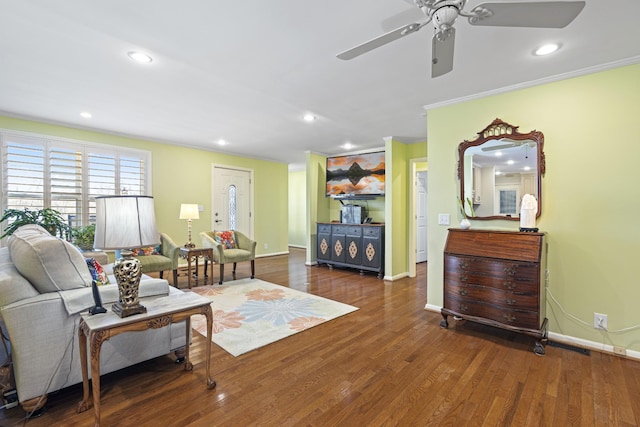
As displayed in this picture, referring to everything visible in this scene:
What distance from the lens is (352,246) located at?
5.67m

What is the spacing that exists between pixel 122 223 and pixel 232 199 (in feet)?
16.9

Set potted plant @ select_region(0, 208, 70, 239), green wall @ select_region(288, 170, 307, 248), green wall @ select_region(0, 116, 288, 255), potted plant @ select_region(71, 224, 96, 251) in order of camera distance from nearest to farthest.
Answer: potted plant @ select_region(0, 208, 70, 239) → potted plant @ select_region(71, 224, 96, 251) → green wall @ select_region(0, 116, 288, 255) → green wall @ select_region(288, 170, 307, 248)

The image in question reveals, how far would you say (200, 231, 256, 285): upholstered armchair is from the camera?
475 centimetres

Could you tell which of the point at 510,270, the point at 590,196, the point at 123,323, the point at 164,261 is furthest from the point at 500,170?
the point at 164,261

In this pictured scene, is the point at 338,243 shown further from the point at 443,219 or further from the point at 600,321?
the point at 600,321

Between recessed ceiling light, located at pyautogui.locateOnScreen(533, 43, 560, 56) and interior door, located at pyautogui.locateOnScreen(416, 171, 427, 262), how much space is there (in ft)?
14.6

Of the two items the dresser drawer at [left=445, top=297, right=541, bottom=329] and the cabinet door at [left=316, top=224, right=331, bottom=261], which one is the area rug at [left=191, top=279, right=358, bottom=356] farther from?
the cabinet door at [left=316, top=224, right=331, bottom=261]

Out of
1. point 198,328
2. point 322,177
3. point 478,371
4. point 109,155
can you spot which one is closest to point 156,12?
point 198,328

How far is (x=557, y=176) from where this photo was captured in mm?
2820

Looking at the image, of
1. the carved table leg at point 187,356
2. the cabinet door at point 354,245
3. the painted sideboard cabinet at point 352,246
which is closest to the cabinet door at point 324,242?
the painted sideboard cabinet at point 352,246

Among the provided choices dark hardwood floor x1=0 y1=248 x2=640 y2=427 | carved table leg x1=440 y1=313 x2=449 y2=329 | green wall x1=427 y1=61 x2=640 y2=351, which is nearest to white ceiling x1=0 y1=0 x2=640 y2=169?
green wall x1=427 y1=61 x2=640 y2=351

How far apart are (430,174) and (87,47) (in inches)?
Result: 139

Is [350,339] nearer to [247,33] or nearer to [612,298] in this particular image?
[612,298]

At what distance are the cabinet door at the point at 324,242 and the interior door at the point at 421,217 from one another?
2.16 m
